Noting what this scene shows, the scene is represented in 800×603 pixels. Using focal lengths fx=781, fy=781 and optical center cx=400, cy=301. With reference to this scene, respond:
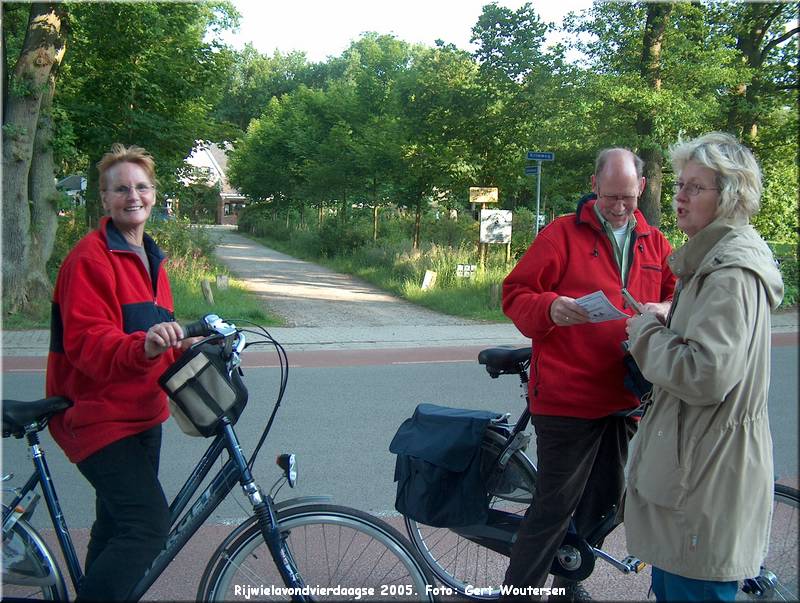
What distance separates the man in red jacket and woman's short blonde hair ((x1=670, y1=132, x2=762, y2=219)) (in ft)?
2.20

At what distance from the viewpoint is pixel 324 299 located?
1686 cm

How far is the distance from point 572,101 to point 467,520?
14.3m

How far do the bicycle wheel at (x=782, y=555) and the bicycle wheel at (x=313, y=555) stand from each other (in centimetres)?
120

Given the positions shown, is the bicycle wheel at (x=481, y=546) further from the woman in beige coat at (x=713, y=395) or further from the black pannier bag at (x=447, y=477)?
the woman in beige coat at (x=713, y=395)

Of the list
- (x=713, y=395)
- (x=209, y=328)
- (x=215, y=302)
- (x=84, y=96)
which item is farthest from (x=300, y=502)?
(x=84, y=96)

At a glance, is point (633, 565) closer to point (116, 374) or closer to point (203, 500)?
point (203, 500)

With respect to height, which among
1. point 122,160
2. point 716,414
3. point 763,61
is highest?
point 763,61

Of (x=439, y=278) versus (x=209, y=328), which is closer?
(x=209, y=328)

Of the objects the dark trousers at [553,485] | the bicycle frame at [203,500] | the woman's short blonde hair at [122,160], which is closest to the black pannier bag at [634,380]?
the dark trousers at [553,485]

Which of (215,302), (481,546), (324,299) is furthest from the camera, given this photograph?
(324,299)

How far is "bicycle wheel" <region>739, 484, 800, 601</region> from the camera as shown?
9.09 feet

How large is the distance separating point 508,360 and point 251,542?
136 cm

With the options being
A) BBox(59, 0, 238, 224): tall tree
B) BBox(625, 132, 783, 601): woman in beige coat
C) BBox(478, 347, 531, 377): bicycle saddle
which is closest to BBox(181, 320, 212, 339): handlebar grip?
BBox(478, 347, 531, 377): bicycle saddle

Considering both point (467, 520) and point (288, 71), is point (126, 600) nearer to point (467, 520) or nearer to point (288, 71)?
point (467, 520)
